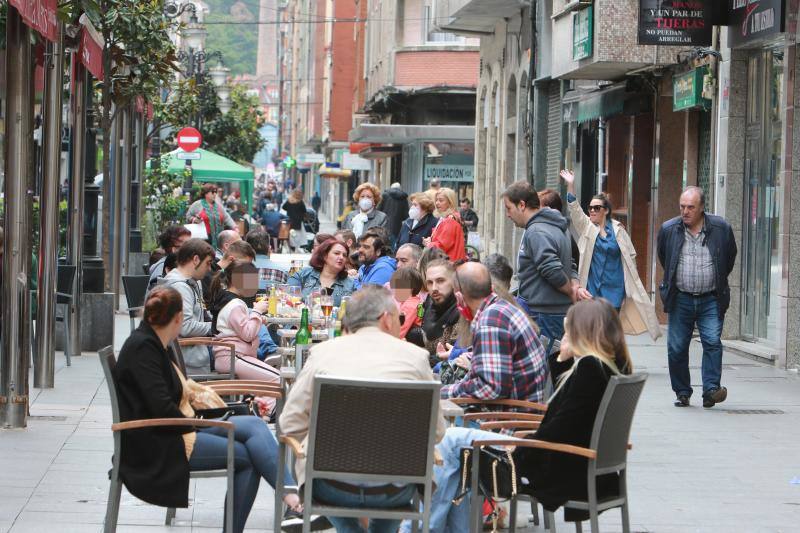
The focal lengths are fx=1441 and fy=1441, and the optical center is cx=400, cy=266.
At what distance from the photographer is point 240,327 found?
33.6 feet

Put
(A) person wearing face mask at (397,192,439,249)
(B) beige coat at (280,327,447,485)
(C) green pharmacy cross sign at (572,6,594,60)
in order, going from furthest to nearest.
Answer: (C) green pharmacy cross sign at (572,6,594,60) < (A) person wearing face mask at (397,192,439,249) < (B) beige coat at (280,327,447,485)

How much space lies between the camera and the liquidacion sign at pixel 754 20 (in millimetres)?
14680

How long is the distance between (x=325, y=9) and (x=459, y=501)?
265ft

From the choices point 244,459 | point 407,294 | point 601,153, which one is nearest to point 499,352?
point 244,459

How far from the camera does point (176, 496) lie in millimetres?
6336

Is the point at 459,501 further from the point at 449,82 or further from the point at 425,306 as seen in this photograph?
the point at 449,82

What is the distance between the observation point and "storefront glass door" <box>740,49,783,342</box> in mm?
15516

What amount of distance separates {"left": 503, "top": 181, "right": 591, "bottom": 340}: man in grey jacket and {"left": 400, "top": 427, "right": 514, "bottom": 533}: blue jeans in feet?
15.4

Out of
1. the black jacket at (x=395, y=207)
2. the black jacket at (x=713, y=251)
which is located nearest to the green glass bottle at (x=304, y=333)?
the black jacket at (x=713, y=251)

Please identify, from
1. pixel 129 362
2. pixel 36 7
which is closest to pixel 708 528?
pixel 129 362

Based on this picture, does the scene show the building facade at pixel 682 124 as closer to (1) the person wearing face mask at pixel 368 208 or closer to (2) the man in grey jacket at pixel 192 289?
(1) the person wearing face mask at pixel 368 208

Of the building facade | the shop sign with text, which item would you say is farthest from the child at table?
the shop sign with text

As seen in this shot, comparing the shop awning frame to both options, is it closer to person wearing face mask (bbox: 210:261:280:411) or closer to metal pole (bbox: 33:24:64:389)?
metal pole (bbox: 33:24:64:389)

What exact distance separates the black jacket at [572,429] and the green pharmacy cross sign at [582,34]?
14.4 m
